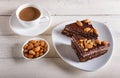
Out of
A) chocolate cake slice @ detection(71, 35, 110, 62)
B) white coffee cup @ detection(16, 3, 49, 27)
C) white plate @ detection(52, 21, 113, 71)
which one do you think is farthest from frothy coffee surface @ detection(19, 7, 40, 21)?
chocolate cake slice @ detection(71, 35, 110, 62)

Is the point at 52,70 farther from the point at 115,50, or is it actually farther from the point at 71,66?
the point at 115,50

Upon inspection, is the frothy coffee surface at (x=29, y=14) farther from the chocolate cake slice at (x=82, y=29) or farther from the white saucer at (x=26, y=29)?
the chocolate cake slice at (x=82, y=29)

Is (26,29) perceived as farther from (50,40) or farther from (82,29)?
(82,29)

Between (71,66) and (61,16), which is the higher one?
(61,16)

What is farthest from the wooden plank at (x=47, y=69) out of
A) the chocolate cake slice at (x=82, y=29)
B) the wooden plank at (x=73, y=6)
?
the wooden plank at (x=73, y=6)

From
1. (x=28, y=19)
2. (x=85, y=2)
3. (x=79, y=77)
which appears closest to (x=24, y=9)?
(x=28, y=19)

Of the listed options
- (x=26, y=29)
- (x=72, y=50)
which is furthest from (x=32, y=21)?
(x=72, y=50)

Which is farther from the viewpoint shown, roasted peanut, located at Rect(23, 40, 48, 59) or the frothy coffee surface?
the frothy coffee surface

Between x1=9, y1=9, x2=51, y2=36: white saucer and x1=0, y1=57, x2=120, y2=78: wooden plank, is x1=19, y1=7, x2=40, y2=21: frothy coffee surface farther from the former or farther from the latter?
x1=0, y1=57, x2=120, y2=78: wooden plank
